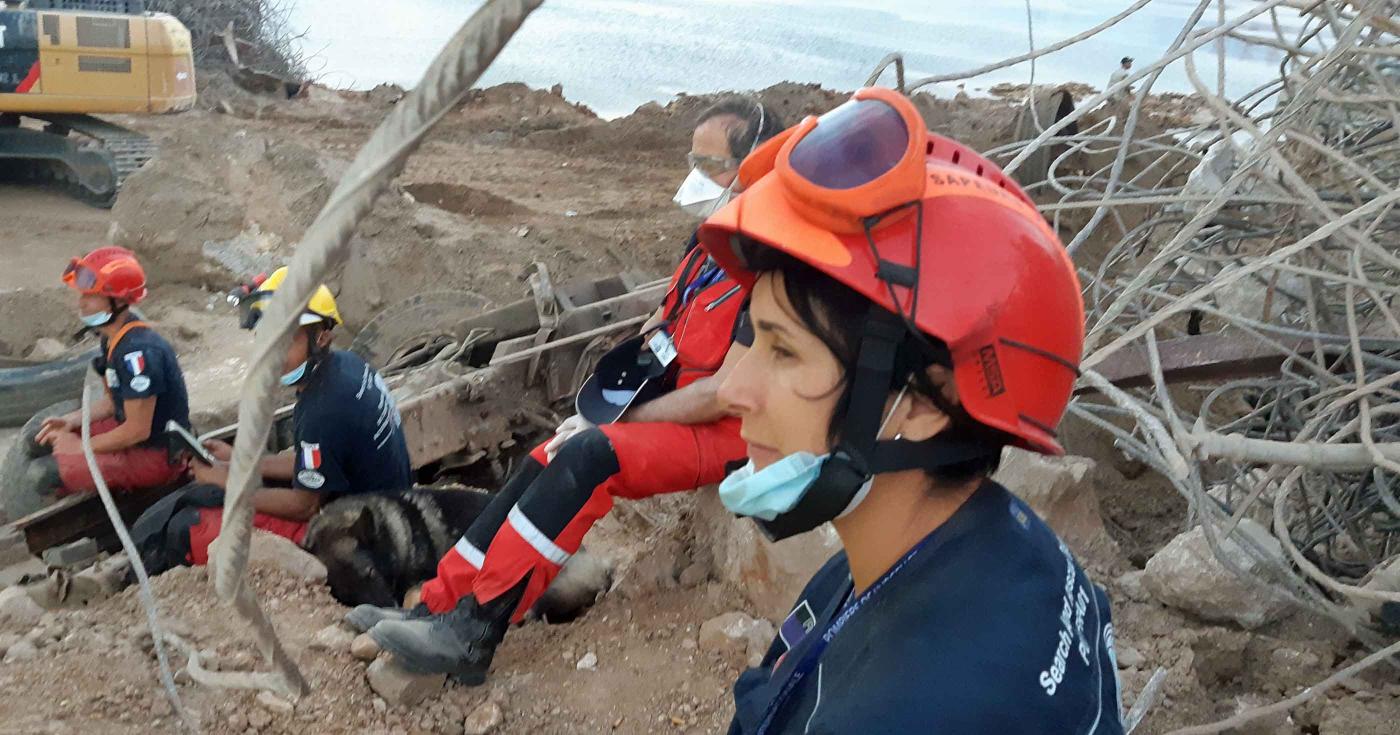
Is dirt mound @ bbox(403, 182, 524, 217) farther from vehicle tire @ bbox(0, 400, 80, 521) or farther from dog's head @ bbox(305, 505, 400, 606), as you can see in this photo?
dog's head @ bbox(305, 505, 400, 606)

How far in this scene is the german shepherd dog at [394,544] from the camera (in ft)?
13.0

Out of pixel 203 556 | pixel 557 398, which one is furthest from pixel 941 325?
pixel 557 398

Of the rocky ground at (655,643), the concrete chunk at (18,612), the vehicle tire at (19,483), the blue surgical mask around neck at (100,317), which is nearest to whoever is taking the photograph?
the rocky ground at (655,643)

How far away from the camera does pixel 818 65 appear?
13.2 metres

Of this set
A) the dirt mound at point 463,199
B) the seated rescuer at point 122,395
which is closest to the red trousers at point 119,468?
the seated rescuer at point 122,395

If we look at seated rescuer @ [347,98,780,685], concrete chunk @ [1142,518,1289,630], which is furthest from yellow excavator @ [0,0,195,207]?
concrete chunk @ [1142,518,1289,630]

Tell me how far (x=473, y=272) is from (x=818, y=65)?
624 centimetres

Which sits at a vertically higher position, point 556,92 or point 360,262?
point 360,262

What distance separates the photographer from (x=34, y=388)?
658 centimetres

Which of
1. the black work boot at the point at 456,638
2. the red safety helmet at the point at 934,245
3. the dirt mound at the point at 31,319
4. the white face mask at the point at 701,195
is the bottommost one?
the dirt mound at the point at 31,319

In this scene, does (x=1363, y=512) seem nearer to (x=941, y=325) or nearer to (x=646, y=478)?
(x=646, y=478)

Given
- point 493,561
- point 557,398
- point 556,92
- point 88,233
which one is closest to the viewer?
point 493,561

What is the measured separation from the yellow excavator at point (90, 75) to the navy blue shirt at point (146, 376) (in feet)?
20.6

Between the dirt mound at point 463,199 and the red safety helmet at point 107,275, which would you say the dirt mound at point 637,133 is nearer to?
the dirt mound at point 463,199
